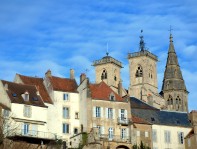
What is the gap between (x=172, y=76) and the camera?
122 metres

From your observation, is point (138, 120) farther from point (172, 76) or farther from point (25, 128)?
point (172, 76)

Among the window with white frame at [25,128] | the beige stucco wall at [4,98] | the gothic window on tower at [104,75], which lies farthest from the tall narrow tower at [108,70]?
the window with white frame at [25,128]

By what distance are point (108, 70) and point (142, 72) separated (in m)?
7.54

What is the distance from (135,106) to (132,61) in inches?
1478

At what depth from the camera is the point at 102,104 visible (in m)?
74.8

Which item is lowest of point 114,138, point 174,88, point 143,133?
point 114,138

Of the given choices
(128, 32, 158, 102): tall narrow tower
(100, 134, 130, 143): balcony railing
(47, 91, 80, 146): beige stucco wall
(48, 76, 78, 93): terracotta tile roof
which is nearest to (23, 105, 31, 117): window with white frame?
(47, 91, 80, 146): beige stucco wall

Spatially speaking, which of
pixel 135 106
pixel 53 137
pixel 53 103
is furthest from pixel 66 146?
pixel 135 106

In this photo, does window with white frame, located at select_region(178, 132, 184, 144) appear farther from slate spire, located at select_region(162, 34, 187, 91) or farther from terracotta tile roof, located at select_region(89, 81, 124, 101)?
slate spire, located at select_region(162, 34, 187, 91)

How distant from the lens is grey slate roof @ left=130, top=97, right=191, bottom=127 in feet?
270

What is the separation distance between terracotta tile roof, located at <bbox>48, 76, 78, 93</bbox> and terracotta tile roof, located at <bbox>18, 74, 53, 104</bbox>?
5.26 ft

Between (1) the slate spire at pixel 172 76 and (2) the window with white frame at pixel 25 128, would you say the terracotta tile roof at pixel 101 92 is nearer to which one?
(2) the window with white frame at pixel 25 128

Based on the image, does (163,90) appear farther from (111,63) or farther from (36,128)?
(36,128)

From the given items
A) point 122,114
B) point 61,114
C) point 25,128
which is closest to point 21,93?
point 25,128
